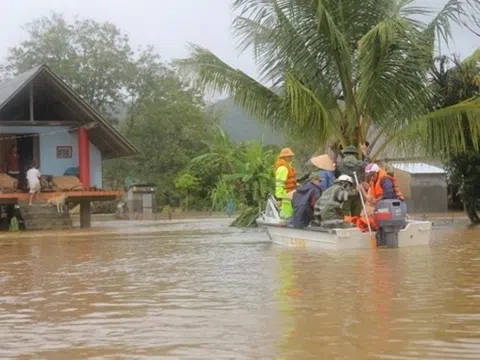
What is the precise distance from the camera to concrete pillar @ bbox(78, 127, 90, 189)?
78.7 feet

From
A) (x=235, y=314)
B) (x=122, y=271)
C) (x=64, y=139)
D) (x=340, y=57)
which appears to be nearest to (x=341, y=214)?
(x=122, y=271)

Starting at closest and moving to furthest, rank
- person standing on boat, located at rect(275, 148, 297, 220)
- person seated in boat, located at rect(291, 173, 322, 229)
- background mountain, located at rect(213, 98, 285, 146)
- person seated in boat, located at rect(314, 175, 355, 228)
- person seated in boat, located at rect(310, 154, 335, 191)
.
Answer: person seated in boat, located at rect(314, 175, 355, 228)
person seated in boat, located at rect(291, 173, 322, 229)
person seated in boat, located at rect(310, 154, 335, 191)
person standing on boat, located at rect(275, 148, 297, 220)
background mountain, located at rect(213, 98, 285, 146)

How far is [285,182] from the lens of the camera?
45.4 ft

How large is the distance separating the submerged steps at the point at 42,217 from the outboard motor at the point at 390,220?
12.3 m

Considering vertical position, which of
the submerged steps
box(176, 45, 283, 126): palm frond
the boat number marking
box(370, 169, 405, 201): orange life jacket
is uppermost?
box(176, 45, 283, 126): palm frond

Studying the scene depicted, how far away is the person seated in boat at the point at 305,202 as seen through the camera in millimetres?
12648

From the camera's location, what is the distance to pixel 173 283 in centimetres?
855

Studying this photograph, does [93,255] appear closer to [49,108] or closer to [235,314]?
[235,314]

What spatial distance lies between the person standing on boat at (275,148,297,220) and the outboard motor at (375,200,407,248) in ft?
7.82

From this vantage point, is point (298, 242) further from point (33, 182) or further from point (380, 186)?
point (33, 182)

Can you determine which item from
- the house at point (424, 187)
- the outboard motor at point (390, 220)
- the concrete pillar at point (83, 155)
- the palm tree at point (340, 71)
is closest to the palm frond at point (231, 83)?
the palm tree at point (340, 71)

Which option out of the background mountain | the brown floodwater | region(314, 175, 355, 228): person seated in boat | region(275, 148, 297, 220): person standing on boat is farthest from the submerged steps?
region(314, 175, 355, 228): person seated in boat

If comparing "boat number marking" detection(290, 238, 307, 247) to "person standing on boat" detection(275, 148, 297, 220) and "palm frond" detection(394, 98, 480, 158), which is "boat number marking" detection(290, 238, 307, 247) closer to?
"person standing on boat" detection(275, 148, 297, 220)

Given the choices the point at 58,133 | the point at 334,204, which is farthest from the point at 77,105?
the point at 334,204
